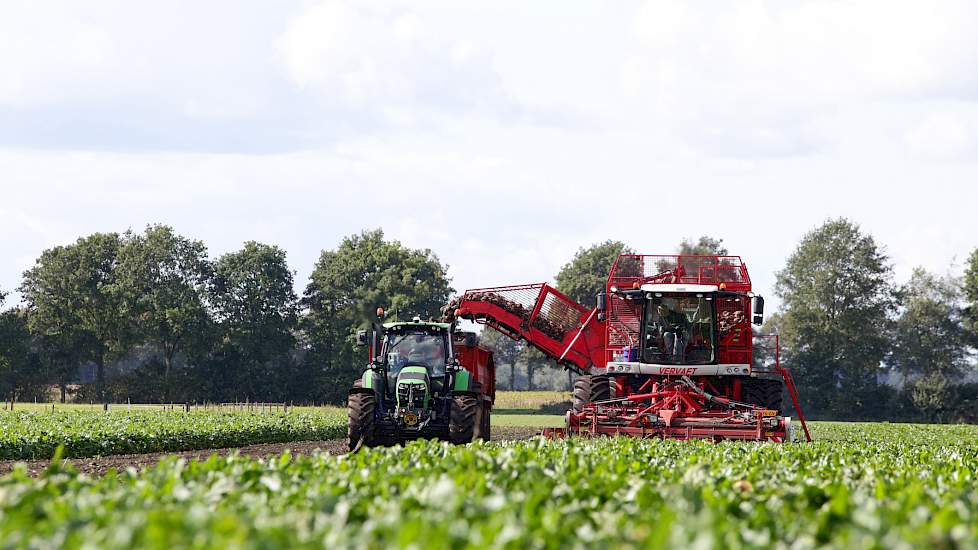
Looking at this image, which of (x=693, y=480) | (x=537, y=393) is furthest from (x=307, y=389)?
(x=693, y=480)

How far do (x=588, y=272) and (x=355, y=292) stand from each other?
17164 mm

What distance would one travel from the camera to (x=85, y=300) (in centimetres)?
7650

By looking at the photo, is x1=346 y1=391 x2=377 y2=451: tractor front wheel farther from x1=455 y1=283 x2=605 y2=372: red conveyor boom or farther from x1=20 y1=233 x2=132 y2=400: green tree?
x1=20 y1=233 x2=132 y2=400: green tree

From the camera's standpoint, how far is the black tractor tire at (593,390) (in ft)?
78.7

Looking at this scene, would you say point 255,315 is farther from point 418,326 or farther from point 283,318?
point 418,326

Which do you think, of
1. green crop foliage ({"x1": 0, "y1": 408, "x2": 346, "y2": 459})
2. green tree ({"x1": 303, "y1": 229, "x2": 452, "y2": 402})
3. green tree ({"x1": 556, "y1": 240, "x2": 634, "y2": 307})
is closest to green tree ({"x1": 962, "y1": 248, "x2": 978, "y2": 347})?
green tree ({"x1": 556, "y1": 240, "x2": 634, "y2": 307})

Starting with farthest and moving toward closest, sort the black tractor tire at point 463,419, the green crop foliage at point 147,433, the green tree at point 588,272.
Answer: the green tree at point 588,272 → the green crop foliage at point 147,433 → the black tractor tire at point 463,419

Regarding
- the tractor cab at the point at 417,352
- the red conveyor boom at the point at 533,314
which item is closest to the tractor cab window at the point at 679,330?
the red conveyor boom at the point at 533,314

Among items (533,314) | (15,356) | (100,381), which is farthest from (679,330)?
(15,356)

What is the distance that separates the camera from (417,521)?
5.93 metres

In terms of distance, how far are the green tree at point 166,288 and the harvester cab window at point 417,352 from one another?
55.5 meters

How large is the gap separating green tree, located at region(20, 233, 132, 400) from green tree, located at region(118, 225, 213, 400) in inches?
40.2

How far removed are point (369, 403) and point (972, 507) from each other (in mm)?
13384

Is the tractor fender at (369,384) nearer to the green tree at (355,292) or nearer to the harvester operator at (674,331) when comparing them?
the harvester operator at (674,331)
